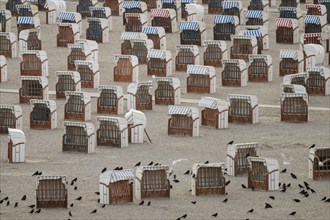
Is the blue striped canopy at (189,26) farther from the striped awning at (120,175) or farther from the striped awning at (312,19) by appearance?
→ the striped awning at (120,175)

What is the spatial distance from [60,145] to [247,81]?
14.1 metres

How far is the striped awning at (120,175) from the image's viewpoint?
170 feet

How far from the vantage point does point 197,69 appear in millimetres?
68375

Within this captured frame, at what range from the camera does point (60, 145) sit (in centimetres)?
5894

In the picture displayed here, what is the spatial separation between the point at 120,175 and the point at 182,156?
221 inches

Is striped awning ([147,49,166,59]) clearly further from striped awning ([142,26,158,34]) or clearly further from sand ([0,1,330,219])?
striped awning ([142,26,158,34])

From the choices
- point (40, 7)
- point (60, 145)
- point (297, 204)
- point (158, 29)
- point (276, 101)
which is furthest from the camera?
point (40, 7)

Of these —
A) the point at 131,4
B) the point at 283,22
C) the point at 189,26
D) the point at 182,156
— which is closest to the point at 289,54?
the point at 189,26

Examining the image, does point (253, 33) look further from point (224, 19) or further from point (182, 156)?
point (182, 156)

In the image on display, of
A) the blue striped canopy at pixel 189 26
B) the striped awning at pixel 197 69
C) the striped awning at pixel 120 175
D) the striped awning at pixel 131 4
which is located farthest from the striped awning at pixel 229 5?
the striped awning at pixel 120 175

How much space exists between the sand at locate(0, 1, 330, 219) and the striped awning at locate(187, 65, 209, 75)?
84cm

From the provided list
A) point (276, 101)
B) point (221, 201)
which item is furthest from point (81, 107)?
point (221, 201)

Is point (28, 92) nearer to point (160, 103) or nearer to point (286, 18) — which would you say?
point (160, 103)

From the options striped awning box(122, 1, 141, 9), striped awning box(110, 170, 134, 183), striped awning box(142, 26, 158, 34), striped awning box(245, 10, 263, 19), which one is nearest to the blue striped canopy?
striped awning box(142, 26, 158, 34)
